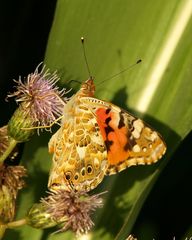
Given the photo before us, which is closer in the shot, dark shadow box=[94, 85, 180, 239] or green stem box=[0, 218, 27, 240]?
green stem box=[0, 218, 27, 240]

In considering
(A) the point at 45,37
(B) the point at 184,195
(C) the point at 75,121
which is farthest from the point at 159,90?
(A) the point at 45,37

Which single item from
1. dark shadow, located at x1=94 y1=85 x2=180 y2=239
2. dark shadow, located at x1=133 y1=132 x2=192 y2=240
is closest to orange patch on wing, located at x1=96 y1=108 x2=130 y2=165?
dark shadow, located at x1=94 y1=85 x2=180 y2=239

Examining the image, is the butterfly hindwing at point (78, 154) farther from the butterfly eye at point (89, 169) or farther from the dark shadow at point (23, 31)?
the dark shadow at point (23, 31)

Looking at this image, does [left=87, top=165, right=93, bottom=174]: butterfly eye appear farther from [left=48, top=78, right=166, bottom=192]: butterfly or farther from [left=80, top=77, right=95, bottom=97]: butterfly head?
[left=80, top=77, right=95, bottom=97]: butterfly head

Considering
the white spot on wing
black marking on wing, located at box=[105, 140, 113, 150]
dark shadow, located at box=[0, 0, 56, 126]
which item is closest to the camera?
black marking on wing, located at box=[105, 140, 113, 150]

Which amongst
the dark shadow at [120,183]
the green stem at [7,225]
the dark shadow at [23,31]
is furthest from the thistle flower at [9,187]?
the dark shadow at [23,31]

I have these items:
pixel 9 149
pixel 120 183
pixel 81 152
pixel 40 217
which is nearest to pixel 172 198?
pixel 120 183

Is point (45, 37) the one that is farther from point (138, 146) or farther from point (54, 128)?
point (138, 146)
